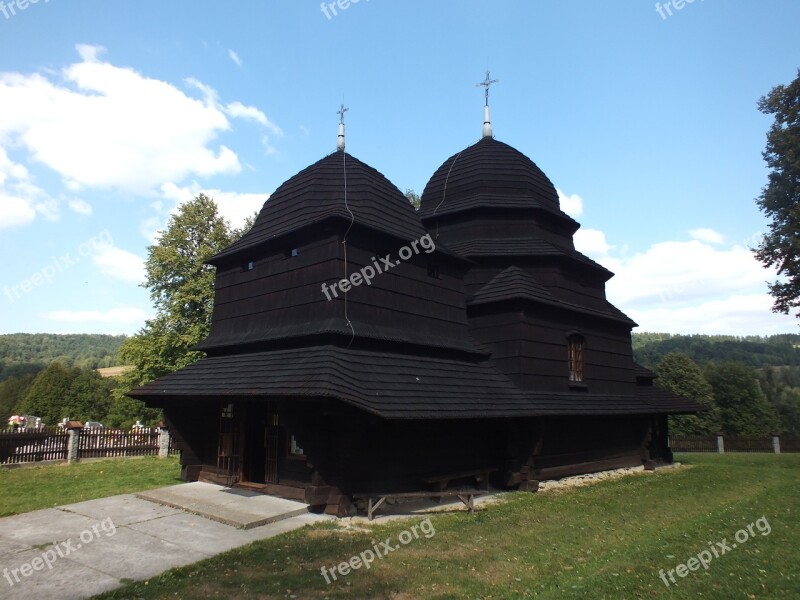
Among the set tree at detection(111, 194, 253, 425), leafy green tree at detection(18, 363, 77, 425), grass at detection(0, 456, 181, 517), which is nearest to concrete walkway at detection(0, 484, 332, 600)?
grass at detection(0, 456, 181, 517)

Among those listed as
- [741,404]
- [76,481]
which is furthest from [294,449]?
[741,404]

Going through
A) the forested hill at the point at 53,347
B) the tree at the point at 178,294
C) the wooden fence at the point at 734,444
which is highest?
the forested hill at the point at 53,347

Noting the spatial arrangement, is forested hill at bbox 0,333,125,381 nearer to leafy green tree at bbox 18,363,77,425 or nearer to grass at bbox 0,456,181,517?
leafy green tree at bbox 18,363,77,425

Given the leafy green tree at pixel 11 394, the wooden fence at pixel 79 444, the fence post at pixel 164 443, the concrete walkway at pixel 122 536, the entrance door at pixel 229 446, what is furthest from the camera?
the leafy green tree at pixel 11 394

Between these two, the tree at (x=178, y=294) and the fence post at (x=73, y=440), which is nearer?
the fence post at (x=73, y=440)

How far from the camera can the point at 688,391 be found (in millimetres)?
50312

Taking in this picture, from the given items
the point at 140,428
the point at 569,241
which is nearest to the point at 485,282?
the point at 569,241

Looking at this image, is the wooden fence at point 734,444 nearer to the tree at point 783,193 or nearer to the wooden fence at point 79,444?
the tree at point 783,193

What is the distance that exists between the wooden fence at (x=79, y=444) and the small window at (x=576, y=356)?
15.6 metres

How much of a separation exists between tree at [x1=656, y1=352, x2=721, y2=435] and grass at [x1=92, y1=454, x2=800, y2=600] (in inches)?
1614

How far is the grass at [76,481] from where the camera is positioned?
37.4 feet

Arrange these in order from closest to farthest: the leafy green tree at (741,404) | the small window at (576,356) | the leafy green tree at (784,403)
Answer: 1. the small window at (576,356)
2. the leafy green tree at (741,404)
3. the leafy green tree at (784,403)

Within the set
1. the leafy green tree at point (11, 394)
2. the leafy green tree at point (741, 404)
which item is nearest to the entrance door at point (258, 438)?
the leafy green tree at point (741, 404)

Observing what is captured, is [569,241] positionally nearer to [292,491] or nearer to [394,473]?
[394,473]
